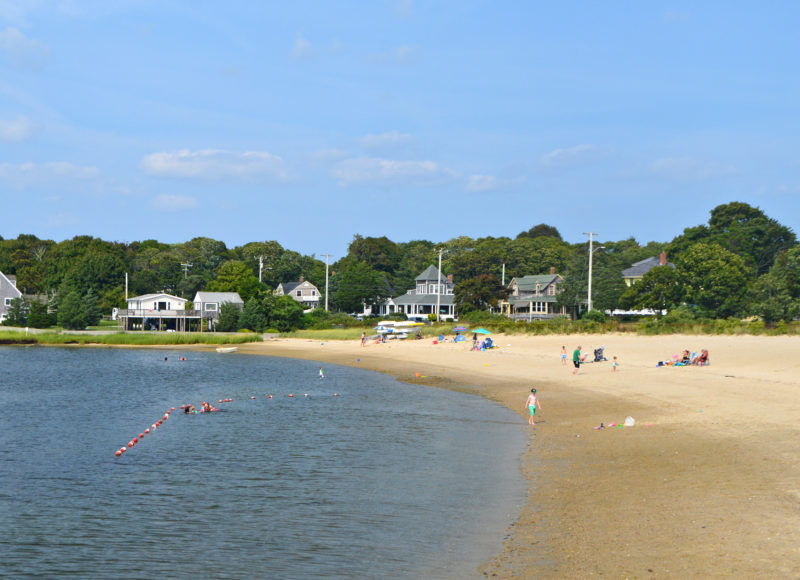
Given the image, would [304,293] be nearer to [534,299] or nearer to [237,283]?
[237,283]

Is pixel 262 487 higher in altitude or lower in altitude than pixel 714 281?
lower

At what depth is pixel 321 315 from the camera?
336ft

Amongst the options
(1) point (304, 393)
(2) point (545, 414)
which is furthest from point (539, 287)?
(2) point (545, 414)

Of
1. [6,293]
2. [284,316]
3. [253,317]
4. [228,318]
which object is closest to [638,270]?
[284,316]

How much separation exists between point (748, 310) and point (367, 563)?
233 feet

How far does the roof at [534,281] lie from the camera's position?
11838cm

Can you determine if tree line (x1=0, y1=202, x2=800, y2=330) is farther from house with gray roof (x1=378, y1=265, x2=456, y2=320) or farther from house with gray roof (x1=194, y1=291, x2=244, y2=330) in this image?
house with gray roof (x1=194, y1=291, x2=244, y2=330)

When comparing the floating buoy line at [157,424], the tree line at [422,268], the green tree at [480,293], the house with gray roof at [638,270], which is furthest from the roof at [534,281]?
the floating buoy line at [157,424]

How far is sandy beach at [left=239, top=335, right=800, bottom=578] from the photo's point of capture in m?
12.1

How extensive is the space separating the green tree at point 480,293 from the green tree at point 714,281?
2580 cm

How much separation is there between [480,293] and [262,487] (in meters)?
80.3

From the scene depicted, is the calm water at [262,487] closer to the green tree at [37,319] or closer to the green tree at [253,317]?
the green tree at [253,317]

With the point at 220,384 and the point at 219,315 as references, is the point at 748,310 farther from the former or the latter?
the point at 219,315

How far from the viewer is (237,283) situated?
112 metres
